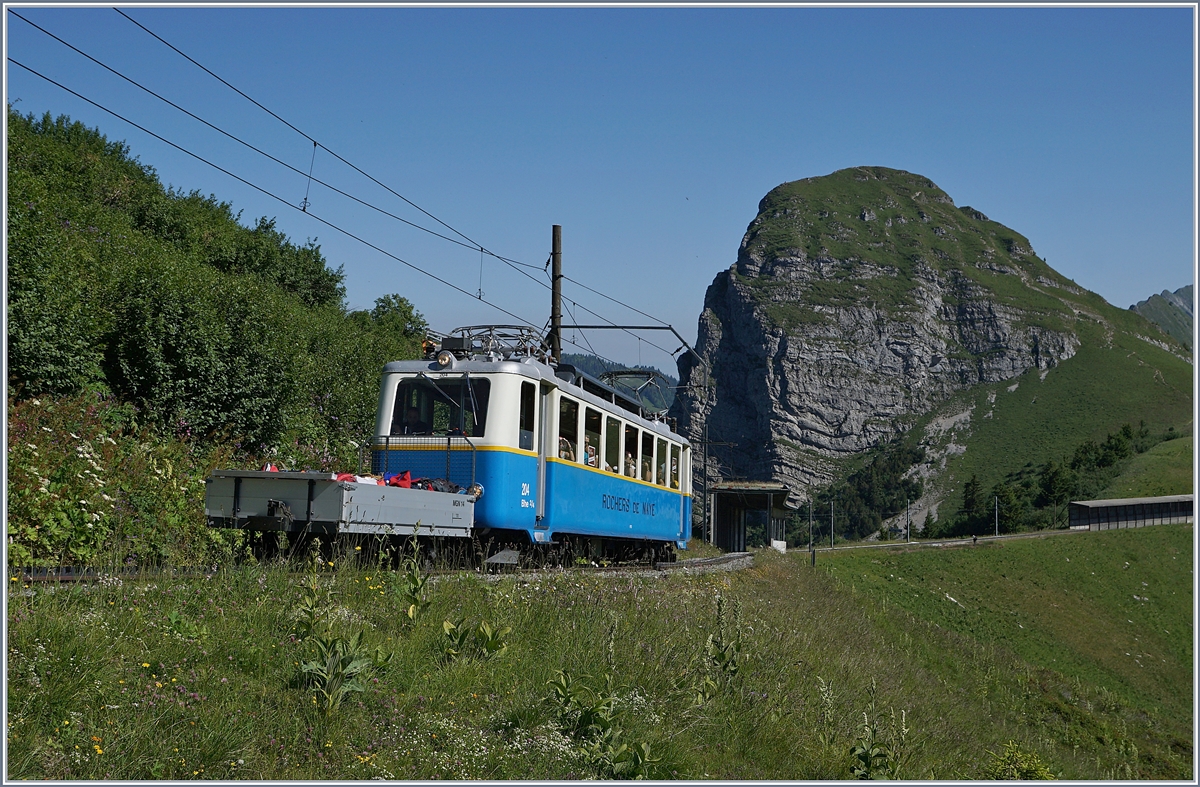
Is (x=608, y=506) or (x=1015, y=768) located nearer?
(x=1015, y=768)

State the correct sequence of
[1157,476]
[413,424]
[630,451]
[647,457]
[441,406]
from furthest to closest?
1. [1157,476]
2. [647,457]
3. [630,451]
4. [413,424]
5. [441,406]

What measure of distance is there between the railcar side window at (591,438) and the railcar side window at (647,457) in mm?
2744

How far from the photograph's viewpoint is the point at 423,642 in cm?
802

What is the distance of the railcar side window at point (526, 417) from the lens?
46.6 feet

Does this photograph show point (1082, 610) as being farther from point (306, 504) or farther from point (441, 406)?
point (306, 504)

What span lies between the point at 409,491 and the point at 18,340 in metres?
10.2

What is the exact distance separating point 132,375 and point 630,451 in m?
10.5

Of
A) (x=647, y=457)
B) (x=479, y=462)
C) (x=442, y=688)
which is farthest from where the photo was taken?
(x=647, y=457)

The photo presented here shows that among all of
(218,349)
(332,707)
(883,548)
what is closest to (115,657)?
(332,707)

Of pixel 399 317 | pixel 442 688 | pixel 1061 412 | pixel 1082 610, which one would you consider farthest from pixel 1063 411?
pixel 442 688

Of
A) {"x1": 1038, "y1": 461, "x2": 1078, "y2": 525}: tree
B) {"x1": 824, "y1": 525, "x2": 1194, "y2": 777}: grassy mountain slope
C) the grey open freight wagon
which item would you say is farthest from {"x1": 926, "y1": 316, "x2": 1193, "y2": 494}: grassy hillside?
the grey open freight wagon

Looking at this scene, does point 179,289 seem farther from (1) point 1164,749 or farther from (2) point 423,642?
(1) point 1164,749

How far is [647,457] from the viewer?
19.9 m

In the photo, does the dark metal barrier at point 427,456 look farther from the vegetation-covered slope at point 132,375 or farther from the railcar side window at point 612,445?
the railcar side window at point 612,445
